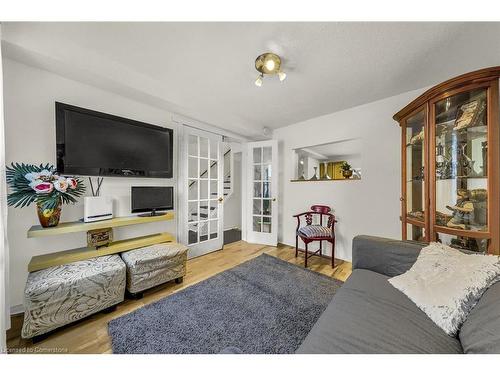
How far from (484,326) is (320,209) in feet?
6.98

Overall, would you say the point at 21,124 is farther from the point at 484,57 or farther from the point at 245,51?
the point at 484,57

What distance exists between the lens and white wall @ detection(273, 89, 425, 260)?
7.49ft

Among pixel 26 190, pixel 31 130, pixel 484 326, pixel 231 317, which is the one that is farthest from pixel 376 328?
pixel 31 130

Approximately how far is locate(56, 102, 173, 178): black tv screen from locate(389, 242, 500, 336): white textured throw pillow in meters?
2.53

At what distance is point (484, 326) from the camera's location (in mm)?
738

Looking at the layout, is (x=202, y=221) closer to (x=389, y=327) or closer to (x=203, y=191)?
(x=203, y=191)

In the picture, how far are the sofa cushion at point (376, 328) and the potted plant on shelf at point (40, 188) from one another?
6.86 ft

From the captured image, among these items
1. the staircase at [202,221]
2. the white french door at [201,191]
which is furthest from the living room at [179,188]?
the staircase at [202,221]

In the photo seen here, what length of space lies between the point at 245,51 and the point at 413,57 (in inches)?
57.7

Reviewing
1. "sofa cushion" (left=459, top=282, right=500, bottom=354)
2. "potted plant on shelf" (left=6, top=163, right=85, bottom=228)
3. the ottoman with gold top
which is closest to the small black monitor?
the ottoman with gold top

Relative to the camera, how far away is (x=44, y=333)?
1.26m

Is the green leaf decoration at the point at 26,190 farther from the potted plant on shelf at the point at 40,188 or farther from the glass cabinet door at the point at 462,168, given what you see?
the glass cabinet door at the point at 462,168
